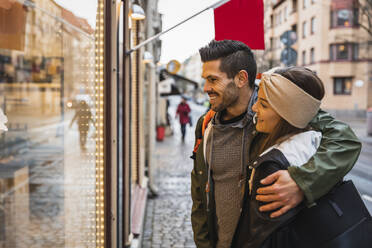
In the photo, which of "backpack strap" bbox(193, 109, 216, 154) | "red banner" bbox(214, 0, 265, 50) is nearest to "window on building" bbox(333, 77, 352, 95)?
"red banner" bbox(214, 0, 265, 50)

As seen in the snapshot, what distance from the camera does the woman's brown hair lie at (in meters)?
1.48

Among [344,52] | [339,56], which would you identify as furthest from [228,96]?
[344,52]

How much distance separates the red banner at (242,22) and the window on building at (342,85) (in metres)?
39.0

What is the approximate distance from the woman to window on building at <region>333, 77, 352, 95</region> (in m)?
40.4

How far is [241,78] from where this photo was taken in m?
2.03

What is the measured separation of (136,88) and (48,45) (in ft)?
9.36

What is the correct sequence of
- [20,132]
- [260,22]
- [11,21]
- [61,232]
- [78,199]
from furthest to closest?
[20,132] → [61,232] → [78,199] → [260,22] → [11,21]

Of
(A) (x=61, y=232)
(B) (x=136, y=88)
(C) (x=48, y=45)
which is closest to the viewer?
(A) (x=61, y=232)

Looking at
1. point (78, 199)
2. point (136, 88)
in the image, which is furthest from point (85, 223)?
point (136, 88)

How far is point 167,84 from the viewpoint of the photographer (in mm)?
18656

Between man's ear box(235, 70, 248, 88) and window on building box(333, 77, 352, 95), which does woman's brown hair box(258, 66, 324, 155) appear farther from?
window on building box(333, 77, 352, 95)

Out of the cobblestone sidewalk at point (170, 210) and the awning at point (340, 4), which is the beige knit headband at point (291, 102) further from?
the awning at point (340, 4)

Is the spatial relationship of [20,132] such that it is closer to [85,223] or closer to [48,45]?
[48,45]

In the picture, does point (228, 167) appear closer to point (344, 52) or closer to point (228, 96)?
point (228, 96)
